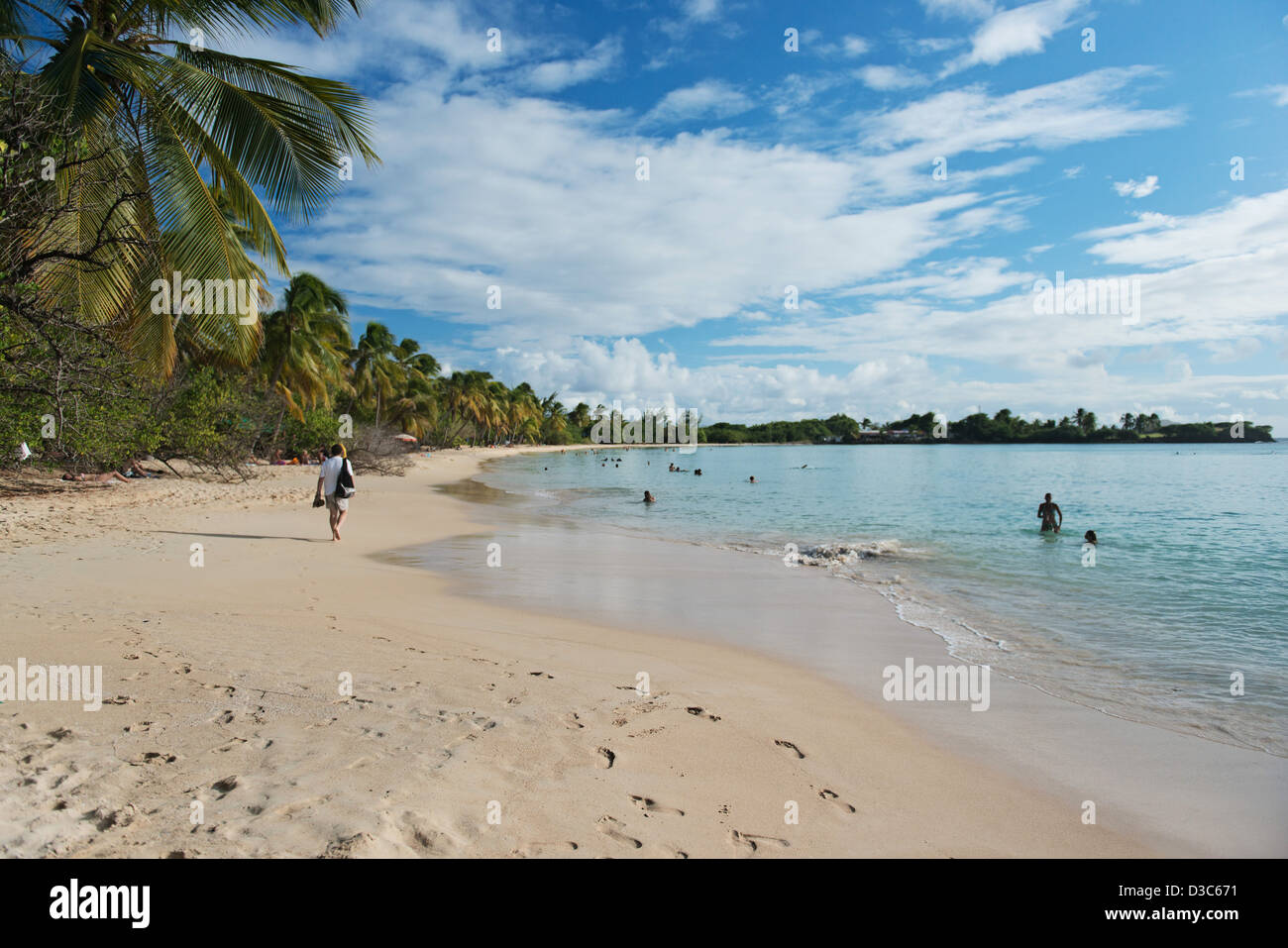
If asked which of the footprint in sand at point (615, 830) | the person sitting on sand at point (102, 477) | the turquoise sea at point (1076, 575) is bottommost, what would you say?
the turquoise sea at point (1076, 575)

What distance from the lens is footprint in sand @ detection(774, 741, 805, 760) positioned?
14.1ft

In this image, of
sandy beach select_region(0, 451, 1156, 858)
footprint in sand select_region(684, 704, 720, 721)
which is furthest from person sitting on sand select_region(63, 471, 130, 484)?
footprint in sand select_region(684, 704, 720, 721)

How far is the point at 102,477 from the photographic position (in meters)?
18.1

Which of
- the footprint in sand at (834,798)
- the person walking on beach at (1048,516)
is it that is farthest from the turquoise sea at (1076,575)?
the footprint in sand at (834,798)

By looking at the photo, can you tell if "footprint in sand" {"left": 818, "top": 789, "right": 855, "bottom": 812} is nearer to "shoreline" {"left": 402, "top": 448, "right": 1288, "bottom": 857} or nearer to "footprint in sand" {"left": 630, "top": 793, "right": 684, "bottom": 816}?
"footprint in sand" {"left": 630, "top": 793, "right": 684, "bottom": 816}

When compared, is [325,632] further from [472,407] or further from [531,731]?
[472,407]

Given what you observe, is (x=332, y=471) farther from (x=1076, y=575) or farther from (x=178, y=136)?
(x=1076, y=575)

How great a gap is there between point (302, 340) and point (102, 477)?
15.0 meters

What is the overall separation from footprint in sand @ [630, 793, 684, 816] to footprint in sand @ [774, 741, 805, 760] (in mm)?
1238

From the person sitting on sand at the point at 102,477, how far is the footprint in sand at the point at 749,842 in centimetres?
2080

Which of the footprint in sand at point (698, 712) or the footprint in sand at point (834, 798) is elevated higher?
the footprint in sand at point (698, 712)

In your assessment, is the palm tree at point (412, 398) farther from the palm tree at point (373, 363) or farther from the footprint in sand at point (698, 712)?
the footprint in sand at point (698, 712)

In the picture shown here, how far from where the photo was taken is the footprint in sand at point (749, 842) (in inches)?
120
